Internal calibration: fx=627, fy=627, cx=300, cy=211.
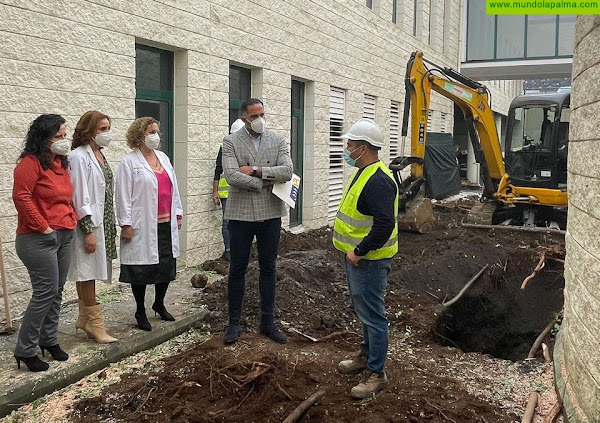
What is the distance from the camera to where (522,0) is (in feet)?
9.11

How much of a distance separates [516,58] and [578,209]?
1898cm

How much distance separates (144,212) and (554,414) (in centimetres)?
344

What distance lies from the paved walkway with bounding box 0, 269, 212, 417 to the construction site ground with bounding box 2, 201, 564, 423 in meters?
0.08

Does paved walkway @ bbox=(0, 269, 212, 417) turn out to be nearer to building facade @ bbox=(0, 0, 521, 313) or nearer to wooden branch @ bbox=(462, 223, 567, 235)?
building facade @ bbox=(0, 0, 521, 313)

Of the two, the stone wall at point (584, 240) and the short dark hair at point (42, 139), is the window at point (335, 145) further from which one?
the stone wall at point (584, 240)

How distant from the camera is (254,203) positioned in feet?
17.3

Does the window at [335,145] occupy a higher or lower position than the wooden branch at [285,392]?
higher

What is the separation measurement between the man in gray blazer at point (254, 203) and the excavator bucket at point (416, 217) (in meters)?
5.75

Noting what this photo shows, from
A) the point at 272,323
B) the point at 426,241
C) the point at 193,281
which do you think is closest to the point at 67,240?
the point at 272,323

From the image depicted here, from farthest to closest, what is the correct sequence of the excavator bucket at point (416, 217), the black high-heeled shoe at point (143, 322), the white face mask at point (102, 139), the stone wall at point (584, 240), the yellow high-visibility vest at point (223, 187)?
the excavator bucket at point (416, 217)
the yellow high-visibility vest at point (223, 187)
the black high-heeled shoe at point (143, 322)
the white face mask at point (102, 139)
the stone wall at point (584, 240)

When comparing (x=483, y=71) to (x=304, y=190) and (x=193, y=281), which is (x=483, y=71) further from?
(x=193, y=281)

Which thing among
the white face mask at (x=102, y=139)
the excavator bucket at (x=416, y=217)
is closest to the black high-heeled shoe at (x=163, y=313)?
the white face mask at (x=102, y=139)

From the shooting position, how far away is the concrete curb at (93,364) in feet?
13.5

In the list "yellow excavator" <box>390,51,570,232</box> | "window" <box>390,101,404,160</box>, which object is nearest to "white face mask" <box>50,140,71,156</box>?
"yellow excavator" <box>390,51,570,232</box>
